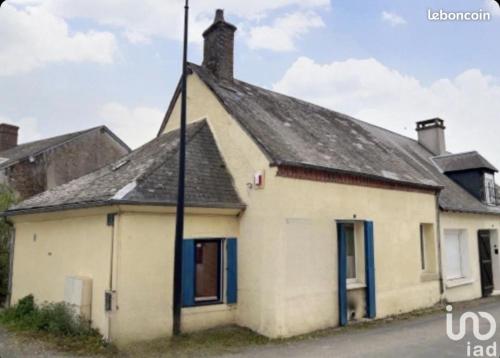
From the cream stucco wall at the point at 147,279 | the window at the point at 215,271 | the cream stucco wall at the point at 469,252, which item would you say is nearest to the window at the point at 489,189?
the cream stucco wall at the point at 469,252

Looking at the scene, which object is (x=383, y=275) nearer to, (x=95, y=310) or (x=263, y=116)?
(x=263, y=116)

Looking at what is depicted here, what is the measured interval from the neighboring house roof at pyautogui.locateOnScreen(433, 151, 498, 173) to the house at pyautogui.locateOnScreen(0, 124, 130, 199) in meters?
15.2

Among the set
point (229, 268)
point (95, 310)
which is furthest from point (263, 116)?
point (95, 310)

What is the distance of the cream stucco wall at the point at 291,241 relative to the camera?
28.4ft

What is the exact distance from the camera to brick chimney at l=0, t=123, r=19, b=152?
2432 centimetres

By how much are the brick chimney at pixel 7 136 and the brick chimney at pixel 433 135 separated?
22646mm

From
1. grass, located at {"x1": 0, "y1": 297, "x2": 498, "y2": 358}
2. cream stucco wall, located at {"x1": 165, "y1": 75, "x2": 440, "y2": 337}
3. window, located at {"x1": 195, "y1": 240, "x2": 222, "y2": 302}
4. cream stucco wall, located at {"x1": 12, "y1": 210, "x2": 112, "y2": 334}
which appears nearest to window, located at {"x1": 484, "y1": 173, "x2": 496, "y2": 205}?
cream stucco wall, located at {"x1": 165, "y1": 75, "x2": 440, "y2": 337}

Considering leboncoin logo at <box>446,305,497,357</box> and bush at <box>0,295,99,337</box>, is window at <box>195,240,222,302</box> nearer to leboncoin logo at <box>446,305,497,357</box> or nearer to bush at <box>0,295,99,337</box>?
bush at <box>0,295,99,337</box>

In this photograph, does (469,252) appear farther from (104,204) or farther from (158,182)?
(104,204)

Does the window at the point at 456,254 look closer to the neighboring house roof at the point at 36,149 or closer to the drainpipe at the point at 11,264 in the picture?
the drainpipe at the point at 11,264

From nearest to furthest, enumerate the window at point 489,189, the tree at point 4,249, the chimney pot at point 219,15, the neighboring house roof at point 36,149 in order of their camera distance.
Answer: the chimney pot at point 219,15
the tree at point 4,249
the window at point 489,189
the neighboring house roof at point 36,149

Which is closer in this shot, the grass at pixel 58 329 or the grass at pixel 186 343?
the grass at pixel 186 343

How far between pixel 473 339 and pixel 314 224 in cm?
382

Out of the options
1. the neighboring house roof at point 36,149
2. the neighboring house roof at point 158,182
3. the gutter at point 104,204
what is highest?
the neighboring house roof at point 36,149
